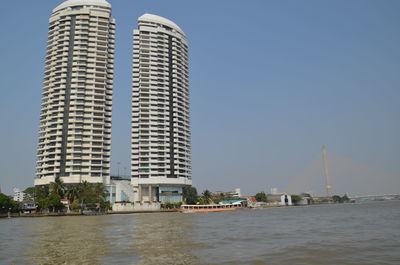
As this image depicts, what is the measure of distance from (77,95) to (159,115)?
27810 mm

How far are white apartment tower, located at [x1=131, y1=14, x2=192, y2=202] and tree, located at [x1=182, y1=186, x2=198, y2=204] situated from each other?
119 inches

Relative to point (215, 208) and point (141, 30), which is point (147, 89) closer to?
point (141, 30)

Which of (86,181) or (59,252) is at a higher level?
(86,181)

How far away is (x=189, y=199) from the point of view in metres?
123

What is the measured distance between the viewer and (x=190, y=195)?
125 meters

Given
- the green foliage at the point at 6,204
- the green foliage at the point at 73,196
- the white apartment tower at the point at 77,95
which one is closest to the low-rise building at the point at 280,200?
the white apartment tower at the point at 77,95

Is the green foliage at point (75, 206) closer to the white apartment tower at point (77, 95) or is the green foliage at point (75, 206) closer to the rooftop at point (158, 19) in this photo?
the white apartment tower at point (77, 95)

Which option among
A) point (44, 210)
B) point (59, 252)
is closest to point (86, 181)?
point (44, 210)

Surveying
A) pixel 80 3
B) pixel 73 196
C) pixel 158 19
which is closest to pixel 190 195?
pixel 73 196

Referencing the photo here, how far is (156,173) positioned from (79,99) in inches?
1369

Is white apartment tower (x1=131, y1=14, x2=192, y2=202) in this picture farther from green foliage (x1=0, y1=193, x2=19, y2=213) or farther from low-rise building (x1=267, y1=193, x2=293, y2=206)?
low-rise building (x1=267, y1=193, x2=293, y2=206)

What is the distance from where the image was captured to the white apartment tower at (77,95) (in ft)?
356

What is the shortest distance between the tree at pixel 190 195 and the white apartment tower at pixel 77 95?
93.5 feet

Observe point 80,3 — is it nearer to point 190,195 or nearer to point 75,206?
point 75,206
